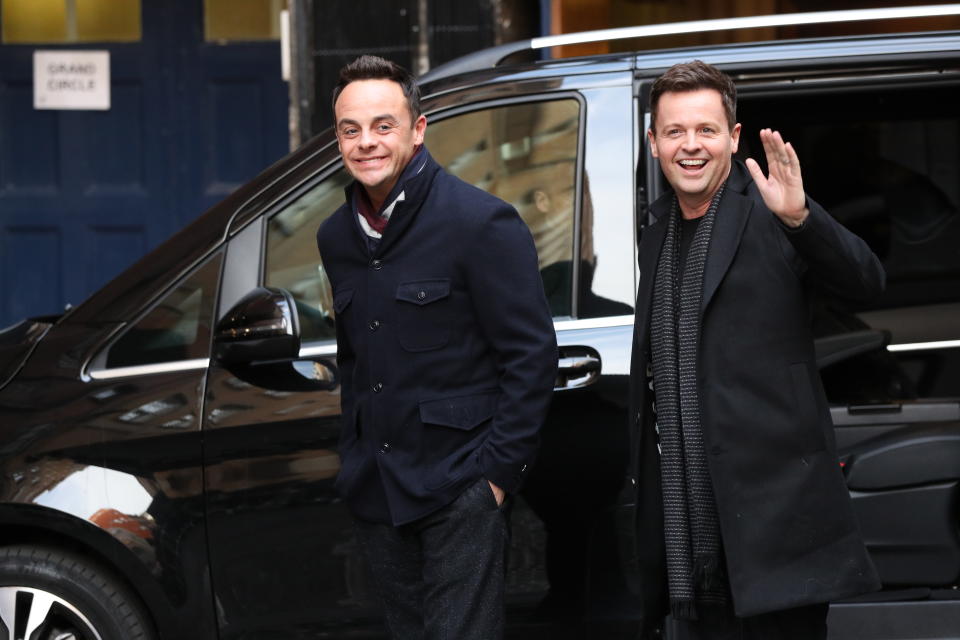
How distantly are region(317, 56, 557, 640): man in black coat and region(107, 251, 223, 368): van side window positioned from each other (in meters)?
0.85

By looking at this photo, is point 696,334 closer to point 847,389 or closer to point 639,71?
point 639,71

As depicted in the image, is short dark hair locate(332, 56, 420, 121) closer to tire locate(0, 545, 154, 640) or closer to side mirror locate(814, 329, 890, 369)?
tire locate(0, 545, 154, 640)

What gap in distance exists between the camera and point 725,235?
2586 mm

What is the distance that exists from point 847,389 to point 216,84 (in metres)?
3.84

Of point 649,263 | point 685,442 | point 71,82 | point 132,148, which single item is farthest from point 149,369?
point 71,82

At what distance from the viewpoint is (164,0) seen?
23.0 ft

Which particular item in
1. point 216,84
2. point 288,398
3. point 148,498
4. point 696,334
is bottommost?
point 148,498

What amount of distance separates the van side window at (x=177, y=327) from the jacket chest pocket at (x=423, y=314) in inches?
37.2

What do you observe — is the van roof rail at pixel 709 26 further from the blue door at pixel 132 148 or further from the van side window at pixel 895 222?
the blue door at pixel 132 148

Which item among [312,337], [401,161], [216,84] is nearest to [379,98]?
[401,161]

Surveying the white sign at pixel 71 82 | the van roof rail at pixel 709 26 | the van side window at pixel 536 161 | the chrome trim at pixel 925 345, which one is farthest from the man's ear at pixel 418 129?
the white sign at pixel 71 82

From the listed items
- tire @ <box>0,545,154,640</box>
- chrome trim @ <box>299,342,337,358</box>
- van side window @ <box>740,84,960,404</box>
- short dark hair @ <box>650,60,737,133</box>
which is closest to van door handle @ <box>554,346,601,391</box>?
chrome trim @ <box>299,342,337,358</box>

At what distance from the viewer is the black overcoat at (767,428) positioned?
2533 mm

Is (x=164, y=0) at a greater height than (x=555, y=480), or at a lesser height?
greater
